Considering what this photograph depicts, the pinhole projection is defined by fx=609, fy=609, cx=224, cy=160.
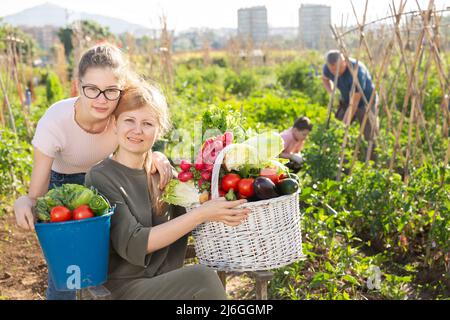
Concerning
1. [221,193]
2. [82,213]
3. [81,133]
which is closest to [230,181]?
[221,193]

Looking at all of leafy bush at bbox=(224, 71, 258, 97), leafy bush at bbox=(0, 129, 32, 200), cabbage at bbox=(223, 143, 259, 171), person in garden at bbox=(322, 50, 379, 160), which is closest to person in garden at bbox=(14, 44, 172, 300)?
cabbage at bbox=(223, 143, 259, 171)

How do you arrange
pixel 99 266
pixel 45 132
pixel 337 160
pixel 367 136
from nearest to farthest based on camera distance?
pixel 99 266 → pixel 45 132 → pixel 337 160 → pixel 367 136

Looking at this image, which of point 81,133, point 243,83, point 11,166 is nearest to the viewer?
point 81,133

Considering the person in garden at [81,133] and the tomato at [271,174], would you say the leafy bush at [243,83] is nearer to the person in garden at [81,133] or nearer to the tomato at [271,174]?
the person in garden at [81,133]

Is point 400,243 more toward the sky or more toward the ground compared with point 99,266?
more toward the ground

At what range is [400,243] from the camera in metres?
3.66

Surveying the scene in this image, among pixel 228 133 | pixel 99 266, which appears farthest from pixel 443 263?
pixel 99 266

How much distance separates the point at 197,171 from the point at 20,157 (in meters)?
3.23

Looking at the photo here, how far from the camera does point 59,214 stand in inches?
70.6

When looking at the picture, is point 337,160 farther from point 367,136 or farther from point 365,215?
point 367,136

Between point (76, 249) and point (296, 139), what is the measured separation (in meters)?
3.38

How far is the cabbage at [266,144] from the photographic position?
6.59 ft

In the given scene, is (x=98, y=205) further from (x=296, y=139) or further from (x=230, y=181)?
(x=296, y=139)

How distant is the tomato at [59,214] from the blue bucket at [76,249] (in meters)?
0.03
